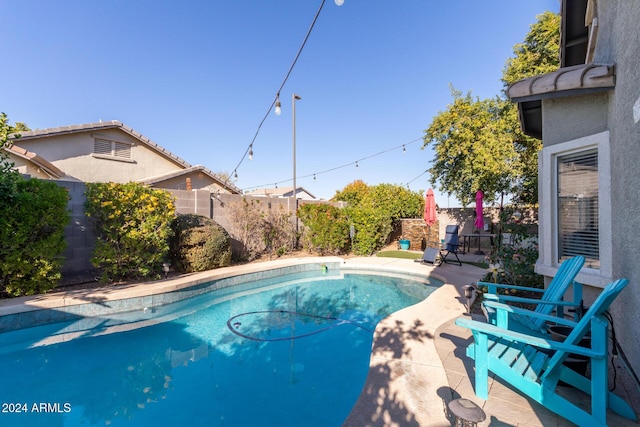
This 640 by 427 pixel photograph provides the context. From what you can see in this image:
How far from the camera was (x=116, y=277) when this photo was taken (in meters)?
7.37

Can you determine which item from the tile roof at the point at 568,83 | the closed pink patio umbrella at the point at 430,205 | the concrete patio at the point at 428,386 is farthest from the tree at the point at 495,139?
the concrete patio at the point at 428,386

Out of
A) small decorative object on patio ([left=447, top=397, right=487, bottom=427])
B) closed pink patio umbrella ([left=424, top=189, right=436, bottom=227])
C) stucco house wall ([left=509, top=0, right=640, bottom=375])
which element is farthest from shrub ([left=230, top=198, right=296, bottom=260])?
small decorative object on patio ([left=447, top=397, right=487, bottom=427])

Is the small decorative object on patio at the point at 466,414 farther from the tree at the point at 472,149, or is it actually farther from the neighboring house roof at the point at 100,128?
the neighboring house roof at the point at 100,128

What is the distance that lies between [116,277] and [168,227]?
1719 millimetres

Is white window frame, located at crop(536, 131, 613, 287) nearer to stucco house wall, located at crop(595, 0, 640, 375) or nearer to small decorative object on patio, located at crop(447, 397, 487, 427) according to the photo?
stucco house wall, located at crop(595, 0, 640, 375)

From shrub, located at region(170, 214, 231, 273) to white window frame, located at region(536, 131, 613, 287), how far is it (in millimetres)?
7839

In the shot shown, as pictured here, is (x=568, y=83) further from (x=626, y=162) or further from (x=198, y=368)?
(x=198, y=368)

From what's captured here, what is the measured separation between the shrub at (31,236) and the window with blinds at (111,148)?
1027 centimetres

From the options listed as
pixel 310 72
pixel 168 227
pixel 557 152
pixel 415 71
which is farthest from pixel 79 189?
pixel 415 71

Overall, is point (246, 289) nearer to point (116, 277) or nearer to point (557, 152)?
point (116, 277)

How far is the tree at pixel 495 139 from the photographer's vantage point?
42.8ft

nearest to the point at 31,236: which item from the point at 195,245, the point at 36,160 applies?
the point at 195,245

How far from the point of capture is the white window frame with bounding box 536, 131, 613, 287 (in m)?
3.54

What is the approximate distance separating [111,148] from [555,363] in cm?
1858
